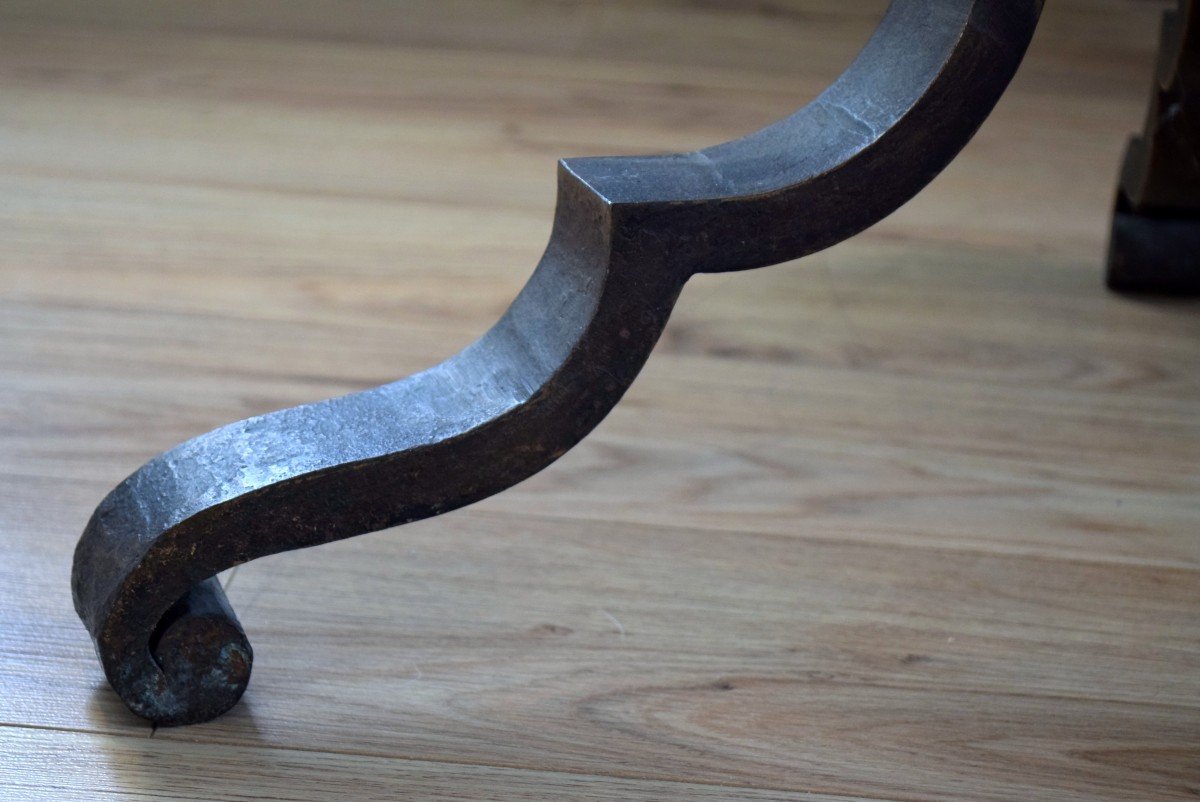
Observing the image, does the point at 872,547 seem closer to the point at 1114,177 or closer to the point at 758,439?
the point at 758,439

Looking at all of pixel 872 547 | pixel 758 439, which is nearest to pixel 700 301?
pixel 758 439

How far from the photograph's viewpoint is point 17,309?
88cm

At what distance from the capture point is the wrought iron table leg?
885 mm

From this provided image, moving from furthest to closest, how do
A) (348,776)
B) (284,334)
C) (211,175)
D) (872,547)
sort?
(211,175)
(284,334)
(872,547)
(348,776)

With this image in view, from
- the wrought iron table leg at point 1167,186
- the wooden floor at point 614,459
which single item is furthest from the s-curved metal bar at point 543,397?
the wrought iron table leg at point 1167,186

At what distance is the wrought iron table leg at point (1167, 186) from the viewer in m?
0.89

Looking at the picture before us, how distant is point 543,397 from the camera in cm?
54

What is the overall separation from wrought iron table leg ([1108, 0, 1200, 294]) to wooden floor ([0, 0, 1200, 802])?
0.03 metres

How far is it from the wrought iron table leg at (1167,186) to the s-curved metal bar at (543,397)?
0.41m

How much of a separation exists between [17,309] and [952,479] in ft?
1.97

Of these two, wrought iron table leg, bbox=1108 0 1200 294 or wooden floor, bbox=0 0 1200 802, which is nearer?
wooden floor, bbox=0 0 1200 802

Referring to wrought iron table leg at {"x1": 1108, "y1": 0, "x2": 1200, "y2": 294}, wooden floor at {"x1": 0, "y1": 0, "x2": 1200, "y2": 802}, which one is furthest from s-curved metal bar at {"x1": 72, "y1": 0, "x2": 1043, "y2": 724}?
wrought iron table leg at {"x1": 1108, "y1": 0, "x2": 1200, "y2": 294}

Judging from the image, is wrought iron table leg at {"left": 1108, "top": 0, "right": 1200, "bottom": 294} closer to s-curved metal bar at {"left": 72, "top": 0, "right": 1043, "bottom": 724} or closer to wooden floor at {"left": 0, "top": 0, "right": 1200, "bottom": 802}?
wooden floor at {"left": 0, "top": 0, "right": 1200, "bottom": 802}

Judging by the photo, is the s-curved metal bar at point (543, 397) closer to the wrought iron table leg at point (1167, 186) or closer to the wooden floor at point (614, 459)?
the wooden floor at point (614, 459)
